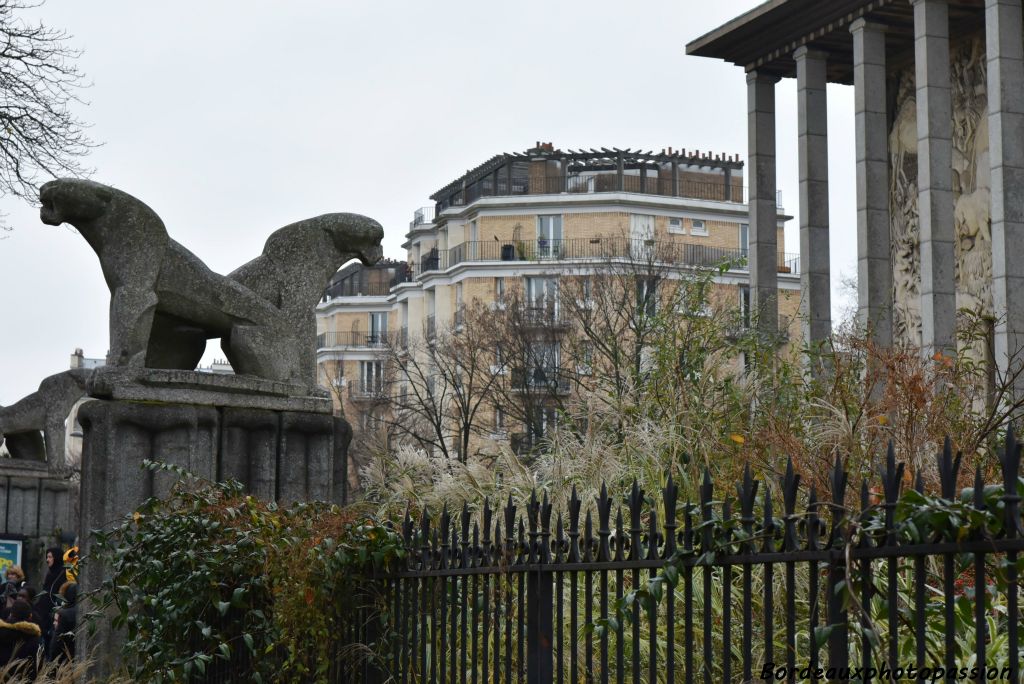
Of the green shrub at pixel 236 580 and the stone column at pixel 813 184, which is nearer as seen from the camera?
the green shrub at pixel 236 580

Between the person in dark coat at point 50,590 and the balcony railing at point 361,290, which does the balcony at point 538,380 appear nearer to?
the person in dark coat at point 50,590

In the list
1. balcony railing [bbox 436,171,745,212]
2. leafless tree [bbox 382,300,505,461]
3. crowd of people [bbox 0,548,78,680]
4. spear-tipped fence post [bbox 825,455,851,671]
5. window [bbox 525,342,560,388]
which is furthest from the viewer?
balcony railing [bbox 436,171,745,212]

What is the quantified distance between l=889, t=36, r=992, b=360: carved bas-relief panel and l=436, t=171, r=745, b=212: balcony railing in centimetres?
3984

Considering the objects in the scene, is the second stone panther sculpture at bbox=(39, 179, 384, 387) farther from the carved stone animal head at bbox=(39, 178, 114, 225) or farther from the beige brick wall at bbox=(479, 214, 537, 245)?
the beige brick wall at bbox=(479, 214, 537, 245)

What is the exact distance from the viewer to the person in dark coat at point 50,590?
12.3m

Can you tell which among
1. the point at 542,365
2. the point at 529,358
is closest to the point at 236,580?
the point at 542,365

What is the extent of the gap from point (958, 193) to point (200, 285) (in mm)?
19932

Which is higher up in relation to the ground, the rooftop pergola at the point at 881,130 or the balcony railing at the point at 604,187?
the balcony railing at the point at 604,187

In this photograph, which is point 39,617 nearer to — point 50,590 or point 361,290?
point 50,590

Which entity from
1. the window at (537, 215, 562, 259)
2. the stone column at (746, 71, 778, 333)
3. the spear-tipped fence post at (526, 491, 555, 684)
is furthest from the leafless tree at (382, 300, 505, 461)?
the spear-tipped fence post at (526, 491, 555, 684)

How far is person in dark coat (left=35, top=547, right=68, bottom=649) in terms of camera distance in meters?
12.3

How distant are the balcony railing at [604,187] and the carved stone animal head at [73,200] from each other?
195 feet

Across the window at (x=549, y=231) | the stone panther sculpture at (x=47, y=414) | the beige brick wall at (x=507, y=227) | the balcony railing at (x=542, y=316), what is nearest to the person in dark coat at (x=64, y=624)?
the stone panther sculpture at (x=47, y=414)

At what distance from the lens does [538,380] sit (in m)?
40.8
